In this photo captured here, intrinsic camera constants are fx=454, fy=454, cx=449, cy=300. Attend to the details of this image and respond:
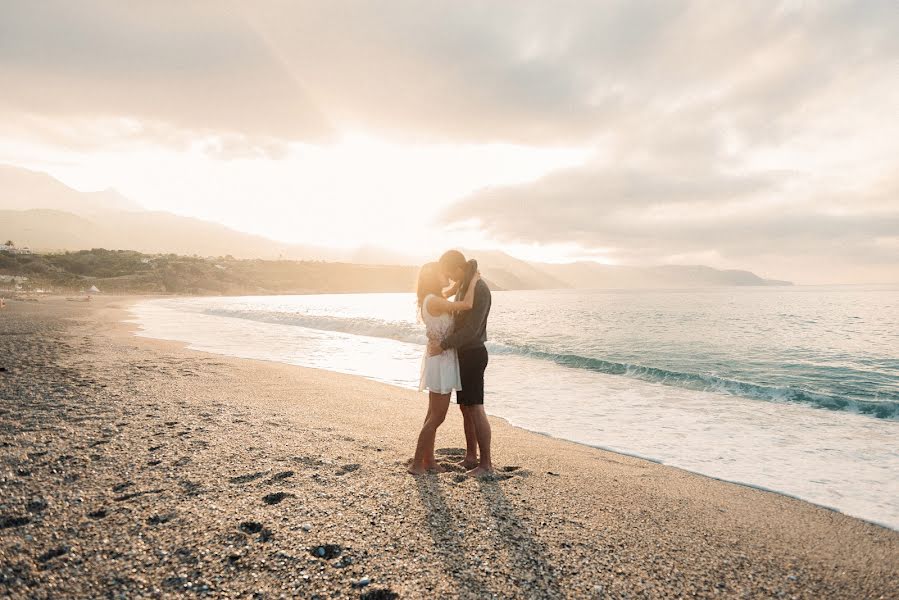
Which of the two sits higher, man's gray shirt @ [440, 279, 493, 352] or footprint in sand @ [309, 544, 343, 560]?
man's gray shirt @ [440, 279, 493, 352]

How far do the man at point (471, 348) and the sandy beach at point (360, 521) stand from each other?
1.79 ft

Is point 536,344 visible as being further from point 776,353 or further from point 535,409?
point 535,409

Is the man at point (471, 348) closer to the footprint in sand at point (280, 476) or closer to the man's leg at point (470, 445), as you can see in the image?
the man's leg at point (470, 445)

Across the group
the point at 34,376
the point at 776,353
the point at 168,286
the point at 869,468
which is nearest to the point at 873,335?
the point at 776,353

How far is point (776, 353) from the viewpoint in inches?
904

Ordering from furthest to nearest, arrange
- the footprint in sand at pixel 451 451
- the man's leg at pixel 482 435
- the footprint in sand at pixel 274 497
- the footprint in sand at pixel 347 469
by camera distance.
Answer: the footprint in sand at pixel 451 451 → the man's leg at pixel 482 435 → the footprint in sand at pixel 347 469 → the footprint in sand at pixel 274 497

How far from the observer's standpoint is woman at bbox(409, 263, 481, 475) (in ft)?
17.6

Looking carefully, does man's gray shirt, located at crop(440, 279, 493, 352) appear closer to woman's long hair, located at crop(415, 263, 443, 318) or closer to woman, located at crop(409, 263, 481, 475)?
woman, located at crop(409, 263, 481, 475)

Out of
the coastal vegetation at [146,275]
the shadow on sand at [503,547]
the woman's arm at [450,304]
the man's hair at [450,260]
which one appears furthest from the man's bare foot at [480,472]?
the coastal vegetation at [146,275]

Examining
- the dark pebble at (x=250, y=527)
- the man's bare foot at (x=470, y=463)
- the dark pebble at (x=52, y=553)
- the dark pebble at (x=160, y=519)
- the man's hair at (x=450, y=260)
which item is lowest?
the man's bare foot at (x=470, y=463)

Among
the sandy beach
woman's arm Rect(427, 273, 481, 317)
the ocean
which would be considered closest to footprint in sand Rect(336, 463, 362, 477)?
the sandy beach

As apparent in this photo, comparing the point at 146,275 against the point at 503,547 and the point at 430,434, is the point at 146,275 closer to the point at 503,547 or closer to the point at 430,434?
the point at 430,434

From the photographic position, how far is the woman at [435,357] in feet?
17.6

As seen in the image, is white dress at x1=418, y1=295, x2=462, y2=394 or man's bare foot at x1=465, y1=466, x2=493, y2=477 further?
man's bare foot at x1=465, y1=466, x2=493, y2=477
